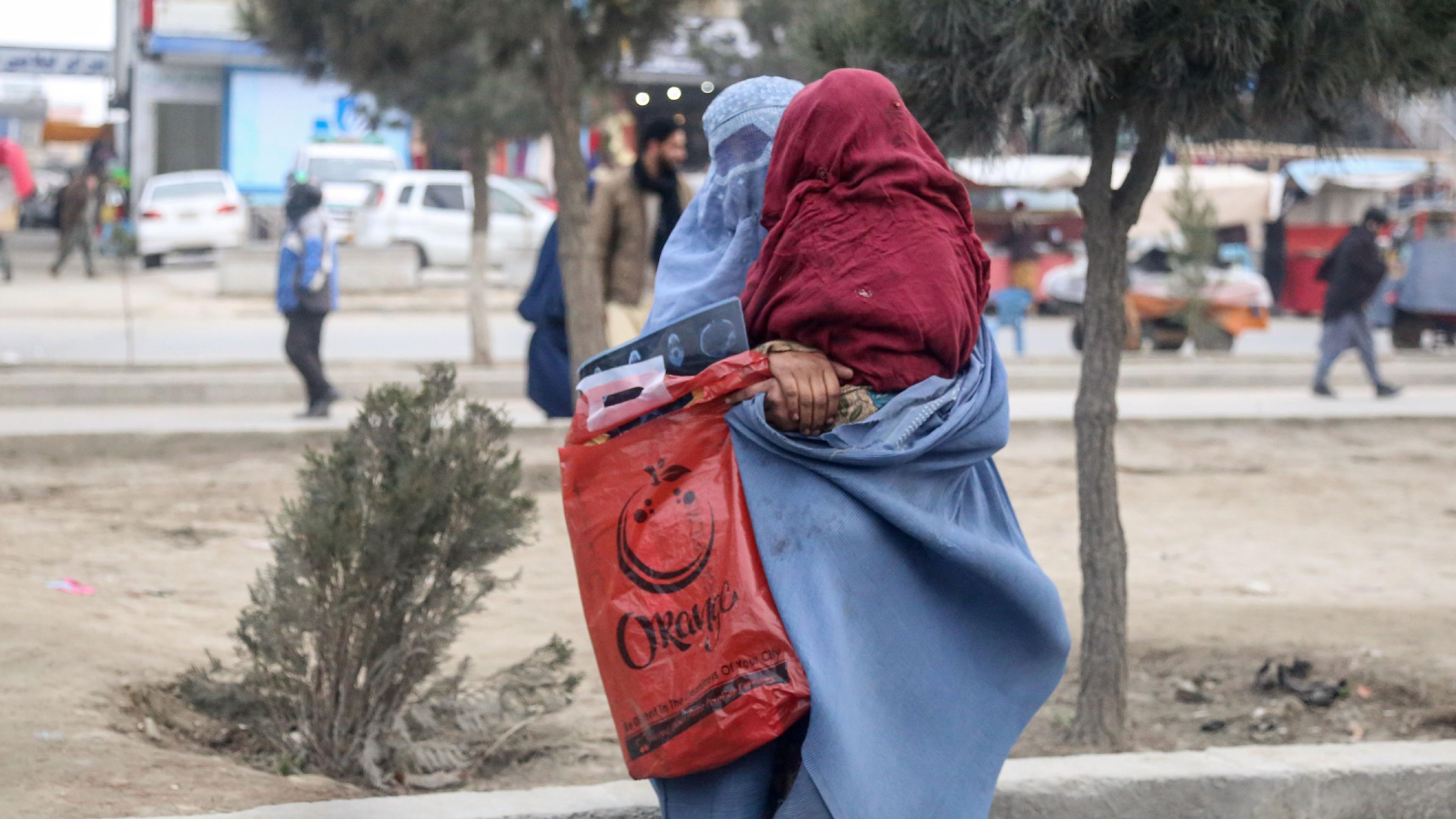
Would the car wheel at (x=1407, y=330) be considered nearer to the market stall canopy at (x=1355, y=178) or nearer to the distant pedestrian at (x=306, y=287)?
the market stall canopy at (x=1355, y=178)

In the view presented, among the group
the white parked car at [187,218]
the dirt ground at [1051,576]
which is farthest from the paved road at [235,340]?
the white parked car at [187,218]

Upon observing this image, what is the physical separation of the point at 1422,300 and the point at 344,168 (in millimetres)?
18963

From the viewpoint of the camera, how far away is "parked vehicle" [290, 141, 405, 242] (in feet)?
85.9

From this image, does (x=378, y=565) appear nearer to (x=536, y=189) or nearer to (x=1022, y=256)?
(x=1022, y=256)

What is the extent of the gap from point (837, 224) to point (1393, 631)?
12.5ft

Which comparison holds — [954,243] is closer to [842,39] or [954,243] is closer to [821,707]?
[821,707]

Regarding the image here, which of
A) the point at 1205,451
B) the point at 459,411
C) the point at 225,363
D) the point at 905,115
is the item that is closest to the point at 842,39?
the point at 459,411

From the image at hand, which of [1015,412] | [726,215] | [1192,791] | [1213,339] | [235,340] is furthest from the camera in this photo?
[1213,339]

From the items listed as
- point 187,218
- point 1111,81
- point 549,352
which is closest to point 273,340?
point 549,352

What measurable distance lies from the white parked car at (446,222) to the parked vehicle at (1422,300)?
12.4 metres

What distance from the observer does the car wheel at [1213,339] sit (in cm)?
1636

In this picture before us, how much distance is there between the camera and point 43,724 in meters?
3.42

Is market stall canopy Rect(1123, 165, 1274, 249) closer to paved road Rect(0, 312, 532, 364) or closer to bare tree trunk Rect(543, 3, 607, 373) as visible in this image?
paved road Rect(0, 312, 532, 364)

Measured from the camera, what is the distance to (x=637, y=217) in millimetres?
6562
